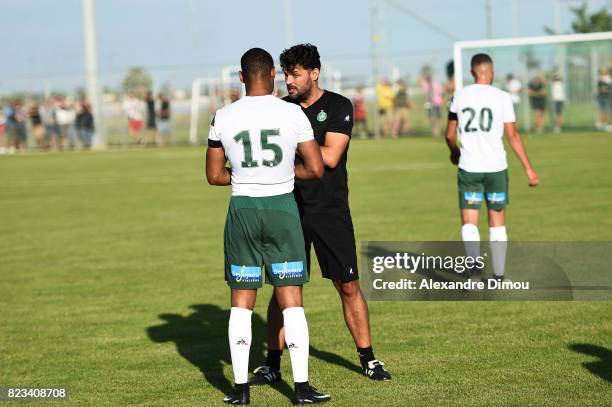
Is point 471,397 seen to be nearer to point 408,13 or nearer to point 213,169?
point 213,169

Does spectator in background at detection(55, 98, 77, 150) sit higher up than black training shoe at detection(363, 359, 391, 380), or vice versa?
spectator in background at detection(55, 98, 77, 150)

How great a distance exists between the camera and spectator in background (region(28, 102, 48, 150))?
4862cm

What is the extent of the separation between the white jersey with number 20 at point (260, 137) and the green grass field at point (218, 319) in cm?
150

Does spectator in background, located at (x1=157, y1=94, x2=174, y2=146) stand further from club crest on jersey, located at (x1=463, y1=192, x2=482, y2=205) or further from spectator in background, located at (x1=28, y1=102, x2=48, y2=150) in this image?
club crest on jersey, located at (x1=463, y1=192, x2=482, y2=205)

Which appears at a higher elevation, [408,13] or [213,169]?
[408,13]

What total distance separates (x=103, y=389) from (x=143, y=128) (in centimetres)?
4211

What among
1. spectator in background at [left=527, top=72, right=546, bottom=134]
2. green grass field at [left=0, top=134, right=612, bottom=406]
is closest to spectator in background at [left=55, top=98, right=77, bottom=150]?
spectator in background at [left=527, top=72, right=546, bottom=134]

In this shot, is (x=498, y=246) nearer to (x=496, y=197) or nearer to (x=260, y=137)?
(x=496, y=197)

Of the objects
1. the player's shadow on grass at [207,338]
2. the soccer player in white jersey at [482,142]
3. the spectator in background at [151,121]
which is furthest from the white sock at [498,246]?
the spectator in background at [151,121]

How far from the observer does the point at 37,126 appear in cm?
4894

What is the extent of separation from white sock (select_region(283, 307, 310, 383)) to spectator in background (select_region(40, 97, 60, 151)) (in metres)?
43.3

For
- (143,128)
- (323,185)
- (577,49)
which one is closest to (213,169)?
(323,185)

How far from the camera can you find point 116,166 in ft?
110

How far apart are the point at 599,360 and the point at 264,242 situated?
2733 mm
